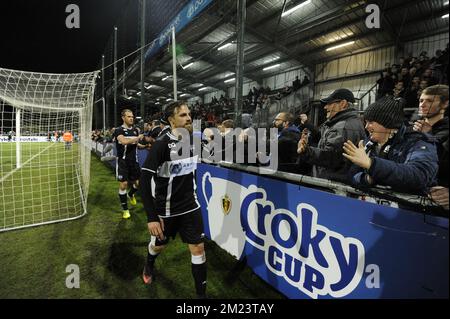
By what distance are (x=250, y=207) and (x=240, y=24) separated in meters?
2.53

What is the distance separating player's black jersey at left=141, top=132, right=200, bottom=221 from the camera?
98.7 inches

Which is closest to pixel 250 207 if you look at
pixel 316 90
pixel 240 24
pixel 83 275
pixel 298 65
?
pixel 83 275

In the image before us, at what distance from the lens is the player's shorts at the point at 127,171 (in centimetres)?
568

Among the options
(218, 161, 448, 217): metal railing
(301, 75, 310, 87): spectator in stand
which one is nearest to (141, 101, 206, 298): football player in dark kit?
(218, 161, 448, 217): metal railing

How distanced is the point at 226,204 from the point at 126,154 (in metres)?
3.21

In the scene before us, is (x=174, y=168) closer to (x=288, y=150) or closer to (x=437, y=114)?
(x=288, y=150)

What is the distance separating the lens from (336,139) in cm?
257

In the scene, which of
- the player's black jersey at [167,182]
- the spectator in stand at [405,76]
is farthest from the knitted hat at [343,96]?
the spectator in stand at [405,76]

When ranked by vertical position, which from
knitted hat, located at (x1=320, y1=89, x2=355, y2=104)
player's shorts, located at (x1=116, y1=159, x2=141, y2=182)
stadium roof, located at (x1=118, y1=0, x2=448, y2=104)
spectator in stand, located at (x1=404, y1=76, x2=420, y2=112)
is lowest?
player's shorts, located at (x1=116, y1=159, x2=141, y2=182)

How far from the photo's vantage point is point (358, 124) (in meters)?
2.64

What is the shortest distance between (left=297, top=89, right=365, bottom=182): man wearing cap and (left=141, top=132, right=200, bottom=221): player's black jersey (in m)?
1.17

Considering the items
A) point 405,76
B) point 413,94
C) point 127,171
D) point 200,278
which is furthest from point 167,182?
point 405,76

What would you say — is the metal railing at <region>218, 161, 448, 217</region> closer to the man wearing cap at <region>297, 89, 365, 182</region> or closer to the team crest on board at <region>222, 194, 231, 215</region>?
the man wearing cap at <region>297, 89, 365, 182</region>
